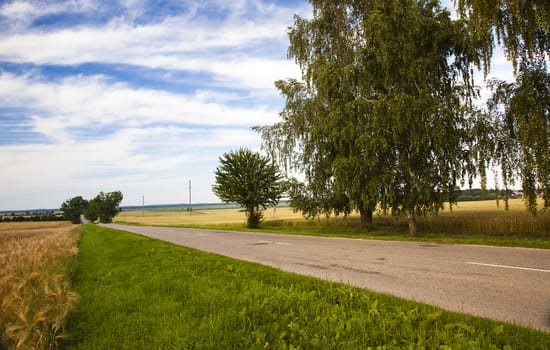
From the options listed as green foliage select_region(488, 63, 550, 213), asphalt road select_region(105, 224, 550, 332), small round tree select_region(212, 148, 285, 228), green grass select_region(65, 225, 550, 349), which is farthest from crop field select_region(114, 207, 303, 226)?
green grass select_region(65, 225, 550, 349)

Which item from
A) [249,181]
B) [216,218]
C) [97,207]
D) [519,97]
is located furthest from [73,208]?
[519,97]

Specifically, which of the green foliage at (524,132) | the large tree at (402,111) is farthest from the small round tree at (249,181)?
the green foliage at (524,132)

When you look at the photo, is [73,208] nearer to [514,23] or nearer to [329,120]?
[329,120]

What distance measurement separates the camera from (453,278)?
707cm

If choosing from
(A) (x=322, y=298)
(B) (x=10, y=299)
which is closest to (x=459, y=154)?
(A) (x=322, y=298)

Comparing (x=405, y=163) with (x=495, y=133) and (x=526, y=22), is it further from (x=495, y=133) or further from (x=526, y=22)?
(x=526, y=22)

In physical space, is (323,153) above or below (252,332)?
above

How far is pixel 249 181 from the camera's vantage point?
3397cm

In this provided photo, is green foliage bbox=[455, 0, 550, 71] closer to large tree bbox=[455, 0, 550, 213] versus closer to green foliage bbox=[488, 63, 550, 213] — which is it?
large tree bbox=[455, 0, 550, 213]

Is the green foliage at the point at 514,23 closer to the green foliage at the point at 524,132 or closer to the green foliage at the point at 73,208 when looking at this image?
the green foliage at the point at 524,132

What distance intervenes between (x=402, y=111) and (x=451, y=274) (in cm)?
1086

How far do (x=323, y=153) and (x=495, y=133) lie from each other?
31.8ft

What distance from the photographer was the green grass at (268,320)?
3.79 m

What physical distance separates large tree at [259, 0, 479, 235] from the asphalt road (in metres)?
6.33
